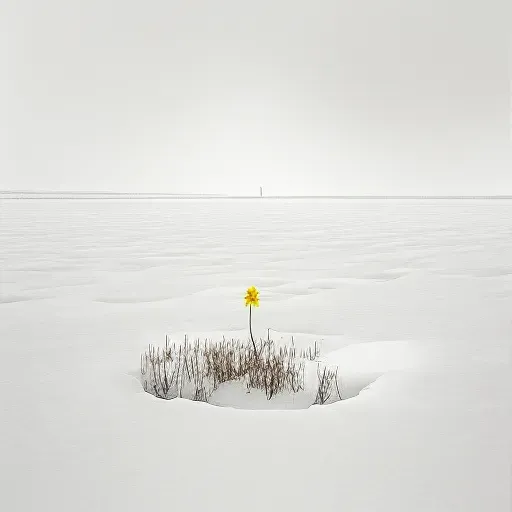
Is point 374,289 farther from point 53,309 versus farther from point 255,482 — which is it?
point 255,482

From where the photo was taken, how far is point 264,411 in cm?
272

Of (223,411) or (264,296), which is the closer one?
(223,411)

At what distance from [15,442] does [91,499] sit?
26.2 inches

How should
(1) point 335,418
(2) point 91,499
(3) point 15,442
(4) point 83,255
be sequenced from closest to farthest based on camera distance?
(2) point 91,499 → (3) point 15,442 → (1) point 335,418 → (4) point 83,255

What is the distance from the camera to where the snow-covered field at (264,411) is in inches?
78.1

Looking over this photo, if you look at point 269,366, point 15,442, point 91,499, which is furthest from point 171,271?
point 91,499

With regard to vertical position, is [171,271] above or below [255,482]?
above

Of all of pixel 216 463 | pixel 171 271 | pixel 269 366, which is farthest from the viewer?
pixel 171 271

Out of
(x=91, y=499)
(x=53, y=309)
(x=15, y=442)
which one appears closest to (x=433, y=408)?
(x=91, y=499)

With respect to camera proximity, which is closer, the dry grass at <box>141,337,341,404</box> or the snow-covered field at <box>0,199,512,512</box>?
the snow-covered field at <box>0,199,512,512</box>

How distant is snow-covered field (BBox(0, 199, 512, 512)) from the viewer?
6.51ft

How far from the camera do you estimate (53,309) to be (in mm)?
5172

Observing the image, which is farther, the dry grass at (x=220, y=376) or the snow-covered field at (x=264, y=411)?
the dry grass at (x=220, y=376)

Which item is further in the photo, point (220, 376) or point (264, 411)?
point (220, 376)
